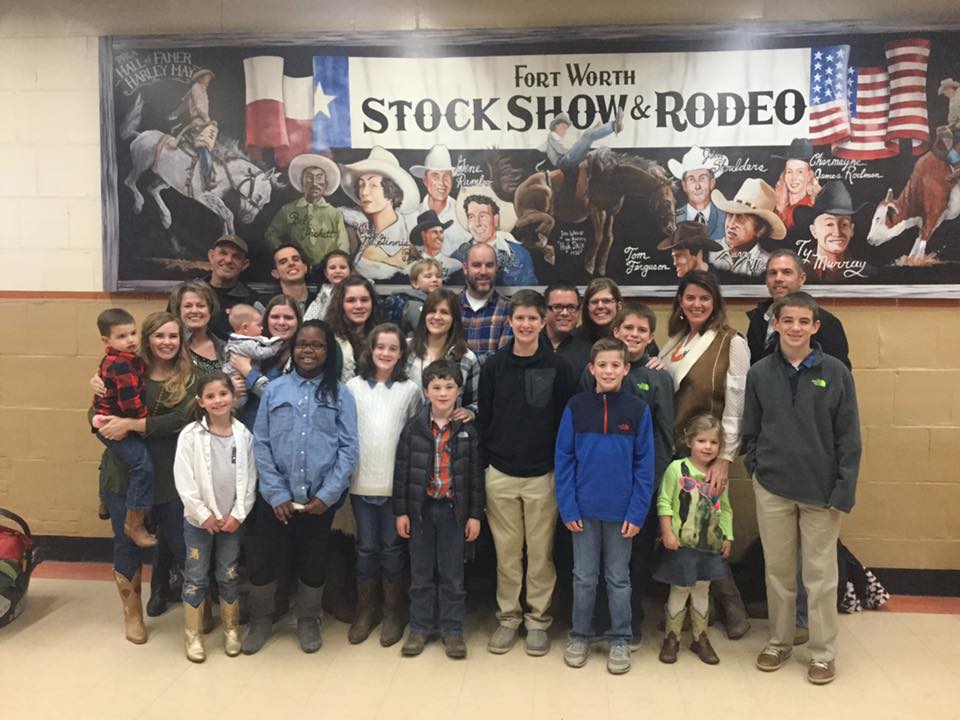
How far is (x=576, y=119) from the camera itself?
386 centimetres

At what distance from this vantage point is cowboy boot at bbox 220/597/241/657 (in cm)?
317

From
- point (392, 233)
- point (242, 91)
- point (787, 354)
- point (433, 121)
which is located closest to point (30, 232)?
point (242, 91)

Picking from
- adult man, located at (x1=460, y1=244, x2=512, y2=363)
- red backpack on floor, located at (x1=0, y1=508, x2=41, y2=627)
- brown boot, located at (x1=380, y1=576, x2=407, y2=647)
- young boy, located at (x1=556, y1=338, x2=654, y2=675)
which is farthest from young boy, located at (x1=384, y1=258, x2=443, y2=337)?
red backpack on floor, located at (x1=0, y1=508, x2=41, y2=627)

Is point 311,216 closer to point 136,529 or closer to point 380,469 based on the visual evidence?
point 380,469

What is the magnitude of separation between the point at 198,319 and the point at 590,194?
6.55ft

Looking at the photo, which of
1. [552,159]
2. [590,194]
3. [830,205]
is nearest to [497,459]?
[590,194]

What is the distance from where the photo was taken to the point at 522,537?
3.22 meters

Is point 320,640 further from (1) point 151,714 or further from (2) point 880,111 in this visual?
(2) point 880,111

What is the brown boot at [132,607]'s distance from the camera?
10.8ft

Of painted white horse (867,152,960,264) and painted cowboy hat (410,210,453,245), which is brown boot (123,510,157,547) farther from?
painted white horse (867,152,960,264)

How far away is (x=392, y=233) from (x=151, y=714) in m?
2.44

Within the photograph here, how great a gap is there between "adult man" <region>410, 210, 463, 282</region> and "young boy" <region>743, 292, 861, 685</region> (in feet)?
5.41

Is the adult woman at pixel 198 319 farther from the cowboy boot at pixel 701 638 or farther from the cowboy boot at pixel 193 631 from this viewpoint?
the cowboy boot at pixel 701 638

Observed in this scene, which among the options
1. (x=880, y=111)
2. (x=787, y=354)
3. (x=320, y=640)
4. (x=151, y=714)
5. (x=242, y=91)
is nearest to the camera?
(x=151, y=714)
